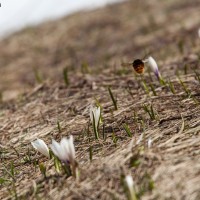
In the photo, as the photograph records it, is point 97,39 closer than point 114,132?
No

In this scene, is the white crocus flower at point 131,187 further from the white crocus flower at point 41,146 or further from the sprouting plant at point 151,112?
the sprouting plant at point 151,112

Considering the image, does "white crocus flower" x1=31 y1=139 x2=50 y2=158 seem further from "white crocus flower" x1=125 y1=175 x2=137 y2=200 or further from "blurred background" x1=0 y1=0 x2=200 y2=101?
"blurred background" x1=0 y1=0 x2=200 y2=101

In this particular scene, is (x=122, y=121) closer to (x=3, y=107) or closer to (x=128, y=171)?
(x=128, y=171)

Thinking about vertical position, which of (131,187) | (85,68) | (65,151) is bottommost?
(131,187)

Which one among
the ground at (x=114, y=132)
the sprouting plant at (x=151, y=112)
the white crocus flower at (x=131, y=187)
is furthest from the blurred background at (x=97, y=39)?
the white crocus flower at (x=131, y=187)

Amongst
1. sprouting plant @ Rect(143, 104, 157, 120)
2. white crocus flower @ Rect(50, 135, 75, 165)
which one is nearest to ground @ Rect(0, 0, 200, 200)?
sprouting plant @ Rect(143, 104, 157, 120)

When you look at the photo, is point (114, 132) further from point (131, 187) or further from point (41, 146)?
point (131, 187)

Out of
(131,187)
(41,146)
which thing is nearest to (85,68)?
(41,146)

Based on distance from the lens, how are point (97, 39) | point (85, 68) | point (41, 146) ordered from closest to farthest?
point (41, 146) → point (85, 68) → point (97, 39)

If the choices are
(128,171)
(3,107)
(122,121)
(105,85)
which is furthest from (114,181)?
(3,107)
